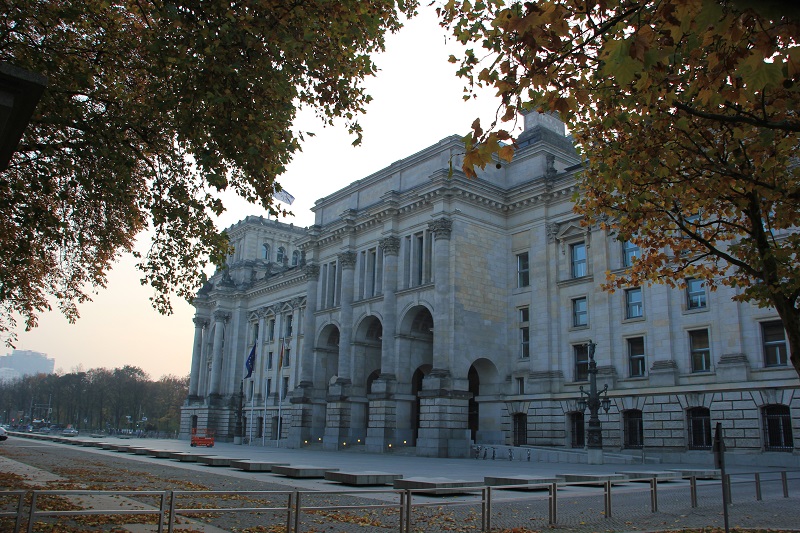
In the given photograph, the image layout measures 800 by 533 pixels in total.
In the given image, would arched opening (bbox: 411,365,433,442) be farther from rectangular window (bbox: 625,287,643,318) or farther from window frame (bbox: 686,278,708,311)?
window frame (bbox: 686,278,708,311)

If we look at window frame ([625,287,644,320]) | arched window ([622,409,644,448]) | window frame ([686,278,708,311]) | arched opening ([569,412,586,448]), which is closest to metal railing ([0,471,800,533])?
window frame ([686,278,708,311])

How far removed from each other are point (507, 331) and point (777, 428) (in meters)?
18.1

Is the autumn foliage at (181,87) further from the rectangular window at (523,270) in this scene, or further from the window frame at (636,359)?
the rectangular window at (523,270)

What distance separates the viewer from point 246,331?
80.9 metres

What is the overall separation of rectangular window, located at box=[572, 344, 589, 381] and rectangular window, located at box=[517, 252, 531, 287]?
5.99 meters

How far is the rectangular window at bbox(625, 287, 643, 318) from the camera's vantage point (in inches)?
1567

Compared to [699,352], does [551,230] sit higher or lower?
higher

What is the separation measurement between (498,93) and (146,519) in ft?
32.0

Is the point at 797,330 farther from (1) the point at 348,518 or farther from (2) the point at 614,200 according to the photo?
(1) the point at 348,518

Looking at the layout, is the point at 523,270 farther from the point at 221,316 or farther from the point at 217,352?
the point at 221,316

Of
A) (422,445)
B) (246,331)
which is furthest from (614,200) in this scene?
(246,331)

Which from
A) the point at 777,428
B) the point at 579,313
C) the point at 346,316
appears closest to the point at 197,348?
the point at 346,316

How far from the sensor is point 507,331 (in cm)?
4662

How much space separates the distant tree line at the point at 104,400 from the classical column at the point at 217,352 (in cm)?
4821
